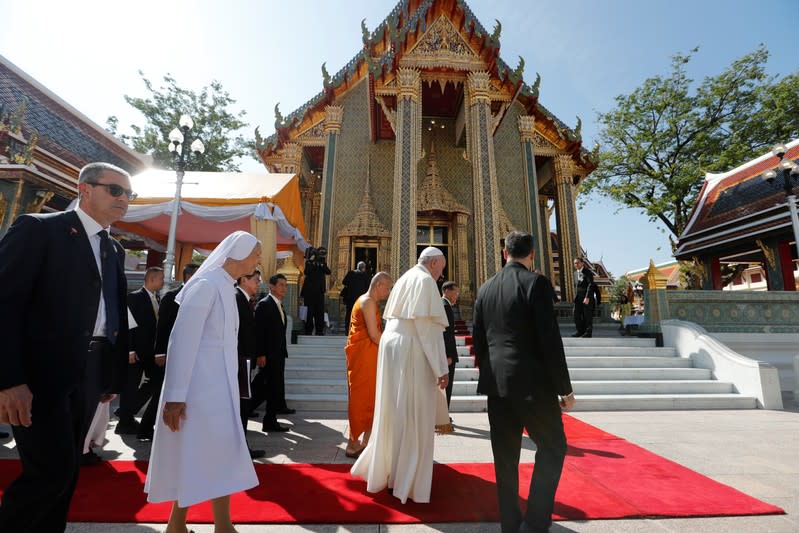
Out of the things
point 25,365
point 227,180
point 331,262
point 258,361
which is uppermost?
point 227,180

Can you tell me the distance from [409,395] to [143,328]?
3.65 meters

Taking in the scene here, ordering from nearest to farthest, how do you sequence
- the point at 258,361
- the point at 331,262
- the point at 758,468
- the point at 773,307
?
the point at 758,468
the point at 258,361
the point at 773,307
the point at 331,262

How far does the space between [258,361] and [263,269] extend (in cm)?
342

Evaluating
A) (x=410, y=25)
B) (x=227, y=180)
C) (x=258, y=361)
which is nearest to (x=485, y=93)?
(x=410, y=25)

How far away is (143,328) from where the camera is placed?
4.54m

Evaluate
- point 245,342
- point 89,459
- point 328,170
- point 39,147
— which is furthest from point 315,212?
point 89,459

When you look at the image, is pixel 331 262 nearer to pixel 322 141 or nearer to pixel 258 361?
pixel 322 141

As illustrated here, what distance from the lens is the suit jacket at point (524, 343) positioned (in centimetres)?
217

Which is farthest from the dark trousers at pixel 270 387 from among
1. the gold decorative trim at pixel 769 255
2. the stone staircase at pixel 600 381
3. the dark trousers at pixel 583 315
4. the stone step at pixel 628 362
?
the gold decorative trim at pixel 769 255

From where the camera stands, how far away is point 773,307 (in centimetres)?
858

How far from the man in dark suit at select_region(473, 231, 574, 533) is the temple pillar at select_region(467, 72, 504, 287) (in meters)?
8.20

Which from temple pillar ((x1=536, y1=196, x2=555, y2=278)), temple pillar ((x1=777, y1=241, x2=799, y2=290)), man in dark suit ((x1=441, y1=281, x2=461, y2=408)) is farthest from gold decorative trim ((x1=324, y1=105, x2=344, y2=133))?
temple pillar ((x1=777, y1=241, x2=799, y2=290))

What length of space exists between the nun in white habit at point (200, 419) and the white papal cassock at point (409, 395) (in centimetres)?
105

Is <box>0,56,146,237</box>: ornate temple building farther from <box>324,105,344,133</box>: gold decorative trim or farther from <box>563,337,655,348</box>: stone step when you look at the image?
<box>563,337,655,348</box>: stone step
